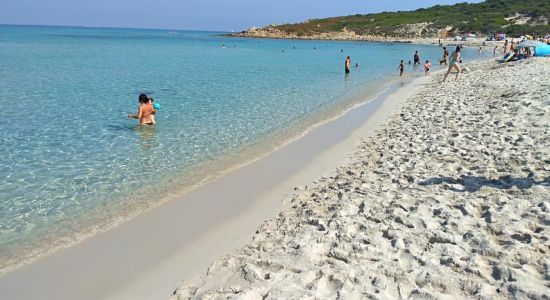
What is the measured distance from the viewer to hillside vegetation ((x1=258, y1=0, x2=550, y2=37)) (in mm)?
101625

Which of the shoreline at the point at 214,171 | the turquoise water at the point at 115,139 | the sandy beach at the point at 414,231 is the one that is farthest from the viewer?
the turquoise water at the point at 115,139

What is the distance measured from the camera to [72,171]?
9.78 metres

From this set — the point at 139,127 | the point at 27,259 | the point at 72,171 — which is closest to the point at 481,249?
the point at 27,259

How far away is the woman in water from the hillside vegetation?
8834 centimetres

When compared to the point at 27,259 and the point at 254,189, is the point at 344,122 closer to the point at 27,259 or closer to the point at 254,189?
the point at 254,189

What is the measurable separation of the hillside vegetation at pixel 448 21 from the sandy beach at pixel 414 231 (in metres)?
89.0

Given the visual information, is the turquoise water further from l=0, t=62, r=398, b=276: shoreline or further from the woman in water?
the woman in water

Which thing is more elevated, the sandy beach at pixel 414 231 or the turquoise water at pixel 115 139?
the sandy beach at pixel 414 231

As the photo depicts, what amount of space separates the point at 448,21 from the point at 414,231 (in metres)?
125

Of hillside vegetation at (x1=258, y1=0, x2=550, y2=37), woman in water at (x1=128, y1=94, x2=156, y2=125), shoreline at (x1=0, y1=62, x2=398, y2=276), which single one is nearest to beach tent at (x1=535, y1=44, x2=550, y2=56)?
shoreline at (x1=0, y1=62, x2=398, y2=276)

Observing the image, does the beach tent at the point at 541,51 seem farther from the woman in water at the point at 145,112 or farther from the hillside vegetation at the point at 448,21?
the hillside vegetation at the point at 448,21

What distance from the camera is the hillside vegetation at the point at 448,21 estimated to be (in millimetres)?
101625

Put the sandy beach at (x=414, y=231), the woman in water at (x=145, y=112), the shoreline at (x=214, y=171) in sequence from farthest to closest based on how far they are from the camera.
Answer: the woman in water at (x=145, y=112)
the shoreline at (x=214, y=171)
the sandy beach at (x=414, y=231)

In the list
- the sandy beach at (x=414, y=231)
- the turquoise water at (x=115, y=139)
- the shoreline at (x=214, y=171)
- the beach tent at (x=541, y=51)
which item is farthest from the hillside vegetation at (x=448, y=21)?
the sandy beach at (x=414, y=231)
